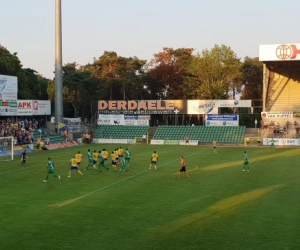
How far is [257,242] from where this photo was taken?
14305 mm

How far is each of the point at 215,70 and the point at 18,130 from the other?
3921 cm

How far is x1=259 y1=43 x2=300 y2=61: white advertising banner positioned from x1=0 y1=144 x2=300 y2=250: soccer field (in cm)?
3049

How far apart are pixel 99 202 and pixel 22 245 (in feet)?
22.8

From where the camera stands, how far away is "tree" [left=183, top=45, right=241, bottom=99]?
79144mm

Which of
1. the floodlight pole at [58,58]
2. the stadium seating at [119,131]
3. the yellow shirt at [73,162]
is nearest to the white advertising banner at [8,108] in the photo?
the floodlight pole at [58,58]

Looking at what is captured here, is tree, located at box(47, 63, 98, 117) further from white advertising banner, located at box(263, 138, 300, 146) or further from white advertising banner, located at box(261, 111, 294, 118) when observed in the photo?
white advertising banner, located at box(263, 138, 300, 146)

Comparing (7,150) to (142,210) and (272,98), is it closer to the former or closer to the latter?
(142,210)

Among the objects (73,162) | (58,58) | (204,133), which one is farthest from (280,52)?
(73,162)

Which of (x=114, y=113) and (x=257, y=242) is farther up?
(x=114, y=113)

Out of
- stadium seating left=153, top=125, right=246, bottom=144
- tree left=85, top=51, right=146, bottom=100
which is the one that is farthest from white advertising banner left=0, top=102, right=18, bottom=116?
tree left=85, top=51, right=146, bottom=100

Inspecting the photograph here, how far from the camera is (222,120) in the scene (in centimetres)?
6731

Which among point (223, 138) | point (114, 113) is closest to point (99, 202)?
point (223, 138)

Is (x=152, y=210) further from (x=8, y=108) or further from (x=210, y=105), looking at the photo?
(x=210, y=105)

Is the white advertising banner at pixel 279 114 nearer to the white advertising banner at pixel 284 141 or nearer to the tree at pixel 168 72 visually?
the white advertising banner at pixel 284 141
